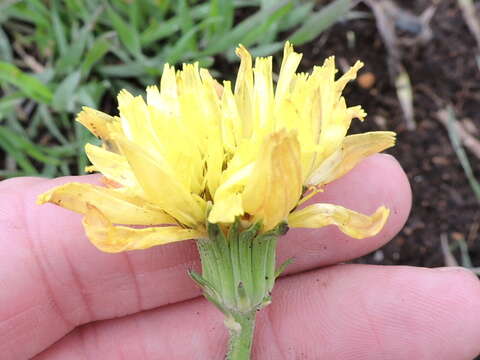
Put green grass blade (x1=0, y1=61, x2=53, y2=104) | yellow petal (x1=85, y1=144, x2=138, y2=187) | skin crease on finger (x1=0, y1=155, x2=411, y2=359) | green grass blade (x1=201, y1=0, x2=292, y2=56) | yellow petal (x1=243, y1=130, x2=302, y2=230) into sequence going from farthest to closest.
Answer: green grass blade (x1=201, y1=0, x2=292, y2=56), green grass blade (x1=0, y1=61, x2=53, y2=104), skin crease on finger (x1=0, y1=155, x2=411, y2=359), yellow petal (x1=85, y1=144, x2=138, y2=187), yellow petal (x1=243, y1=130, x2=302, y2=230)

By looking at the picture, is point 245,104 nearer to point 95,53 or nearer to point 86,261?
point 86,261

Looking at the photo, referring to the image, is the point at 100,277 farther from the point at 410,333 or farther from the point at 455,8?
the point at 455,8

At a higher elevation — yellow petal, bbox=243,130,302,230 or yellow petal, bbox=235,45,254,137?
yellow petal, bbox=235,45,254,137

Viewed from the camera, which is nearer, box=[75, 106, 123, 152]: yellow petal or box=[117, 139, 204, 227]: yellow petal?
box=[117, 139, 204, 227]: yellow petal

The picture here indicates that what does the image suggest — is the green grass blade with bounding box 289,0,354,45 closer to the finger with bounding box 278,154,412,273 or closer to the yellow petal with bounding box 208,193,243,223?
the finger with bounding box 278,154,412,273

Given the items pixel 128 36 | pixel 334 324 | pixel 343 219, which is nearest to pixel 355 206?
pixel 334 324

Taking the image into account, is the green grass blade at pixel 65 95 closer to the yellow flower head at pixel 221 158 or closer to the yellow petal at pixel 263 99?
the yellow flower head at pixel 221 158

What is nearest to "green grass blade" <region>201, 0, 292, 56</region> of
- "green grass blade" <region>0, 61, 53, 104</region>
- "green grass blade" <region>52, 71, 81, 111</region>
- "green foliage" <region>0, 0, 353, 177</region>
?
"green foliage" <region>0, 0, 353, 177</region>
